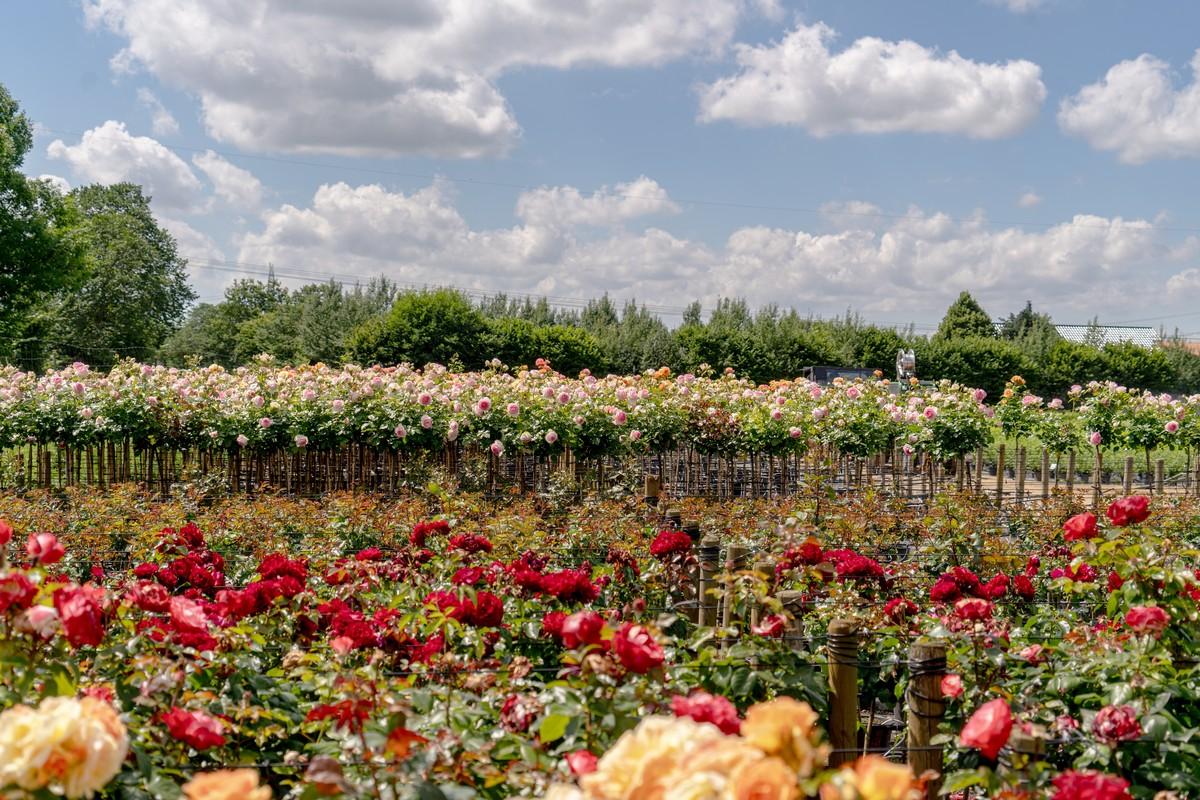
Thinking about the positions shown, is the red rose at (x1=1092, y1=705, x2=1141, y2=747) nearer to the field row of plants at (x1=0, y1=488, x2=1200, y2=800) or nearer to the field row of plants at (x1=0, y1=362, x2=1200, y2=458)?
the field row of plants at (x1=0, y1=488, x2=1200, y2=800)

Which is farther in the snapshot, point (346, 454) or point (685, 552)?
point (346, 454)

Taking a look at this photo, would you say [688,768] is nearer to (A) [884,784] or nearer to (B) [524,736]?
(A) [884,784]

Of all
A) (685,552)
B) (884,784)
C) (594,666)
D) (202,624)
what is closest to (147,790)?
(202,624)

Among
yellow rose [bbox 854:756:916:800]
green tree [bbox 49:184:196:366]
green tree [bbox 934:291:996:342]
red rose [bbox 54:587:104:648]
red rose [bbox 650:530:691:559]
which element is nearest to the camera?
yellow rose [bbox 854:756:916:800]

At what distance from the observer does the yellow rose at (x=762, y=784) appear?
100 cm

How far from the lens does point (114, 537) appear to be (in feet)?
19.7

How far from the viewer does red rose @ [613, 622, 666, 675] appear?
1668mm

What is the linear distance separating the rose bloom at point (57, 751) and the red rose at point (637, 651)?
0.76 m

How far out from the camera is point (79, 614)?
1.78 metres

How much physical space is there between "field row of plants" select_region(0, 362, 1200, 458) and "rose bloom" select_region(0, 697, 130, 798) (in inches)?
310

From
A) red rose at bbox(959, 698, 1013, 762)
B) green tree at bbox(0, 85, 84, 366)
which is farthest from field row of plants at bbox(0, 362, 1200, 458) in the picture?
green tree at bbox(0, 85, 84, 366)

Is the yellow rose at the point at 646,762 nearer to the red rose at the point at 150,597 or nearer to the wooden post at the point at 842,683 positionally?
the red rose at the point at 150,597

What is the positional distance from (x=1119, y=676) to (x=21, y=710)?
2.39 meters

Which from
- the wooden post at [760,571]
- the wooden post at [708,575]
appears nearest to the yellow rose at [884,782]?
the wooden post at [760,571]
